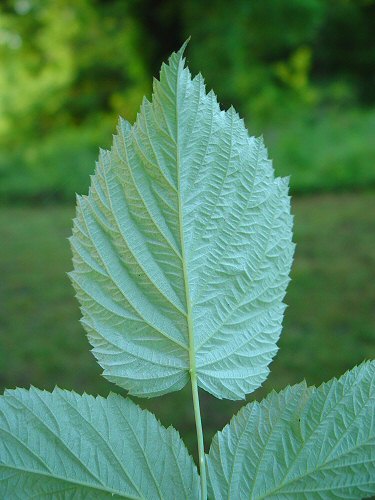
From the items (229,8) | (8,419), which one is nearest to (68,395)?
(8,419)

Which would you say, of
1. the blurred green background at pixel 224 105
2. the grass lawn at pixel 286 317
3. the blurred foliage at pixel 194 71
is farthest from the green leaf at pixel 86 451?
the blurred foliage at pixel 194 71

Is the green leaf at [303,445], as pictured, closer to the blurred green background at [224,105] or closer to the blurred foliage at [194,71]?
the blurred green background at [224,105]

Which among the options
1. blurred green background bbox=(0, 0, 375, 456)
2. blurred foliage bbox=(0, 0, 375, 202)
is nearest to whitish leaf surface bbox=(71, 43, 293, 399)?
blurred green background bbox=(0, 0, 375, 456)

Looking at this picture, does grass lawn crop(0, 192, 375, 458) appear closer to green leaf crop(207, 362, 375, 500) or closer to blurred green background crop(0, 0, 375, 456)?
blurred green background crop(0, 0, 375, 456)

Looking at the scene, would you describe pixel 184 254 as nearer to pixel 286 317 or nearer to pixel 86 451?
pixel 86 451

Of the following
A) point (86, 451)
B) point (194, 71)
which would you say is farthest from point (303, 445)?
point (194, 71)

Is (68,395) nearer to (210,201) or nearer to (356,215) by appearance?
(210,201)

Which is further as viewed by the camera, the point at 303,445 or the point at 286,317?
the point at 286,317
